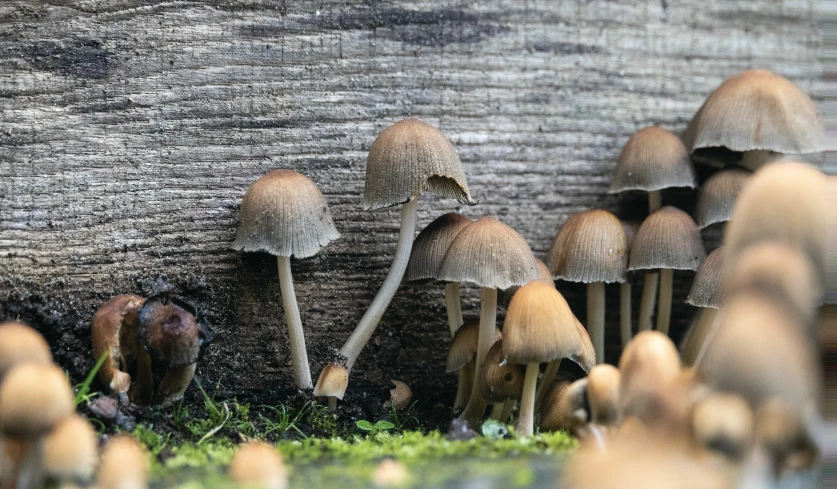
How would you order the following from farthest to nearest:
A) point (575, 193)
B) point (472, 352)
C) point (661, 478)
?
1. point (575, 193)
2. point (472, 352)
3. point (661, 478)

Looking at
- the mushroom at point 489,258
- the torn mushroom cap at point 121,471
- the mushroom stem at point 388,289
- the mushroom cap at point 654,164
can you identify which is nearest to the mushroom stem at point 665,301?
the mushroom cap at point 654,164

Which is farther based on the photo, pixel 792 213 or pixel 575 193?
pixel 575 193

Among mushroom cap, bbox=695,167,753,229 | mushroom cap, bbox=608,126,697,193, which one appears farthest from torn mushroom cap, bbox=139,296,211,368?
mushroom cap, bbox=695,167,753,229

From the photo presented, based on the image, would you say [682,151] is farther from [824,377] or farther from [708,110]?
[824,377]

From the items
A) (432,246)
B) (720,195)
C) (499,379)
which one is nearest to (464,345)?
(499,379)

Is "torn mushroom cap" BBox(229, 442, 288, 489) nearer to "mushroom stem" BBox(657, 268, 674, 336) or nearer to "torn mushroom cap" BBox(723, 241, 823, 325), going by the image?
"torn mushroom cap" BBox(723, 241, 823, 325)

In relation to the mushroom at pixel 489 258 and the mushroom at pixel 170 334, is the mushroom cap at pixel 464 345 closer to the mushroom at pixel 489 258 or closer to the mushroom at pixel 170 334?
the mushroom at pixel 489 258

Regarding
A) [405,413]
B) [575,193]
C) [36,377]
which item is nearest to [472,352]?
[405,413]
